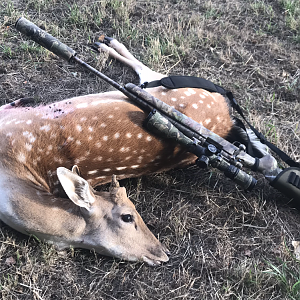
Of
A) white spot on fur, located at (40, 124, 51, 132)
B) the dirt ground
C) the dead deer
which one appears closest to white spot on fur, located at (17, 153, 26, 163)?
the dead deer

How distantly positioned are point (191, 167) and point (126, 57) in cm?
193

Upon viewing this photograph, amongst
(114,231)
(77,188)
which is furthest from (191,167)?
(77,188)

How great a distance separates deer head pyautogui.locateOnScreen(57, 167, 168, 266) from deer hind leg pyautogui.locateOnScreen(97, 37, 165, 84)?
2.06m

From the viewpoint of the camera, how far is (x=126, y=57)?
195 inches

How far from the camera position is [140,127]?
Answer: 339 cm

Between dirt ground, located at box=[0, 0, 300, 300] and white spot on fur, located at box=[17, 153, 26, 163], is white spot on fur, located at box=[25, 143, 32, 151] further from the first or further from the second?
dirt ground, located at box=[0, 0, 300, 300]

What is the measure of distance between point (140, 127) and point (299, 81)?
9.06ft

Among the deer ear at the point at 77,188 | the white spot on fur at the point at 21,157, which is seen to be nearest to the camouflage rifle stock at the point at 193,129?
the deer ear at the point at 77,188

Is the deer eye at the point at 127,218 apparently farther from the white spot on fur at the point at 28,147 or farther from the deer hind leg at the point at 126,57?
the deer hind leg at the point at 126,57

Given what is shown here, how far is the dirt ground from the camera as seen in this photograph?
2.96m

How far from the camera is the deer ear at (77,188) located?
9.08 feet

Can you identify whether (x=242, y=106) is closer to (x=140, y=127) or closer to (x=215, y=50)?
(x=215, y=50)

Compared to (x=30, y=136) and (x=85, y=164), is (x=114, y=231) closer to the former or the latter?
(x=85, y=164)

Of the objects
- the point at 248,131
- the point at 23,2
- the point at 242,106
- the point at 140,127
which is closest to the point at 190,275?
the point at 140,127
